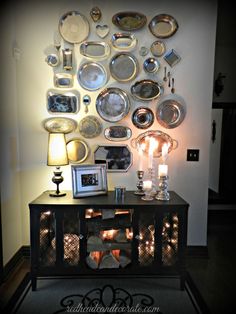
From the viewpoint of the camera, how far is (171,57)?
6.69ft

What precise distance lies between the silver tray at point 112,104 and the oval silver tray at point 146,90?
0.34 feet

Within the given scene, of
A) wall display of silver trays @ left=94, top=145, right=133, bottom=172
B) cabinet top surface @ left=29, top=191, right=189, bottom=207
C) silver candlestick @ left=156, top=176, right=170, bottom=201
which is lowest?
cabinet top surface @ left=29, top=191, right=189, bottom=207

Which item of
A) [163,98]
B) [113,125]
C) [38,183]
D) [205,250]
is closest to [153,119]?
[163,98]

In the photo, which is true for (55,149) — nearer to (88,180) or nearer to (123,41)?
(88,180)

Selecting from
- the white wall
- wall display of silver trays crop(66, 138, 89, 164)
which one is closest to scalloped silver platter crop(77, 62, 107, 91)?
the white wall

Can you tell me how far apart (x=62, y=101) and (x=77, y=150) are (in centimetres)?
48

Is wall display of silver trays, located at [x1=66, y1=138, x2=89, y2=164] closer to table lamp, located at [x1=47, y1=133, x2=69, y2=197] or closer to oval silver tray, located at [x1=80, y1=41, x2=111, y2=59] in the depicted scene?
table lamp, located at [x1=47, y1=133, x2=69, y2=197]

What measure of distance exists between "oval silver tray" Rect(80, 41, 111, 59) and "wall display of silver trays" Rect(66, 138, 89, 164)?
0.79 m

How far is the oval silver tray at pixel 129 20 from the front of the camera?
1980 millimetres

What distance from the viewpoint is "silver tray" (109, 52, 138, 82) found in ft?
6.64

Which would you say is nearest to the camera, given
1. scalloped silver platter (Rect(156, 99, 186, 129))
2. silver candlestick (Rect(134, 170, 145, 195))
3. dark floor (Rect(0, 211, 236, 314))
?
dark floor (Rect(0, 211, 236, 314))

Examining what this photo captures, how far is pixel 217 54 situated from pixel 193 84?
3.88ft

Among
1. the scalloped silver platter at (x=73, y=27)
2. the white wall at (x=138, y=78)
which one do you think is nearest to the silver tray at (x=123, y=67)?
the white wall at (x=138, y=78)

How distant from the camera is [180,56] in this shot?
80.9 inches
